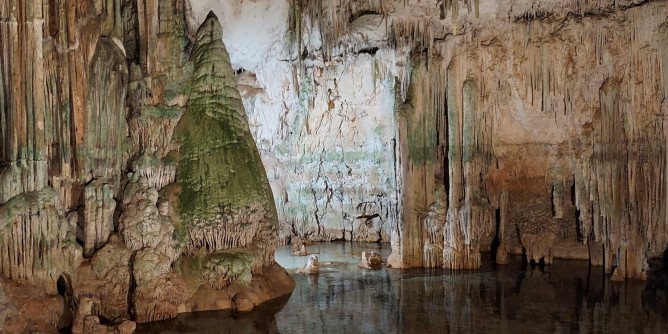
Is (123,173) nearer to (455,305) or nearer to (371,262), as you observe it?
(455,305)

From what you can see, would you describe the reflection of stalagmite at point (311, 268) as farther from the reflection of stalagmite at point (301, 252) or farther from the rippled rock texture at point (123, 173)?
the reflection of stalagmite at point (301, 252)

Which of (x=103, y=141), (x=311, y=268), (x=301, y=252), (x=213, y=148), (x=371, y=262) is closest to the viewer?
(x=103, y=141)

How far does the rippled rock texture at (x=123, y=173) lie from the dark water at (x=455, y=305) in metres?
0.65

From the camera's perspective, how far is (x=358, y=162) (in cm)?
1705

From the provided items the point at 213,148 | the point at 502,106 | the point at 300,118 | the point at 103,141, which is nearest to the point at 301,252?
the point at 300,118

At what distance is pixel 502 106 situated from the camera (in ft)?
41.1

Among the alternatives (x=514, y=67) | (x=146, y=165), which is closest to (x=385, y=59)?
Result: (x=514, y=67)

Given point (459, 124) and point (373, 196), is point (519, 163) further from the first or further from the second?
point (373, 196)

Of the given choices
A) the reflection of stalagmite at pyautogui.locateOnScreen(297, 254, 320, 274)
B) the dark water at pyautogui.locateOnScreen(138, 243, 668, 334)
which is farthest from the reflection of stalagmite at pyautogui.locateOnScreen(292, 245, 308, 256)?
the dark water at pyautogui.locateOnScreen(138, 243, 668, 334)

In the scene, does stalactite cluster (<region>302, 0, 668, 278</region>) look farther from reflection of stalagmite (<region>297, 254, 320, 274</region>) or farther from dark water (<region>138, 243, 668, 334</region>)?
reflection of stalagmite (<region>297, 254, 320, 274</region>)

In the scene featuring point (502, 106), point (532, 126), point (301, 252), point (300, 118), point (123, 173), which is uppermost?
point (300, 118)

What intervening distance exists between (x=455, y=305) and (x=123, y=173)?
4.90m

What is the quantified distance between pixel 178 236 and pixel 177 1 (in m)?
3.79

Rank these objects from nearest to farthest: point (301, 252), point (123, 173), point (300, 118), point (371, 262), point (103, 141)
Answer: point (103, 141) < point (123, 173) < point (371, 262) < point (301, 252) < point (300, 118)
